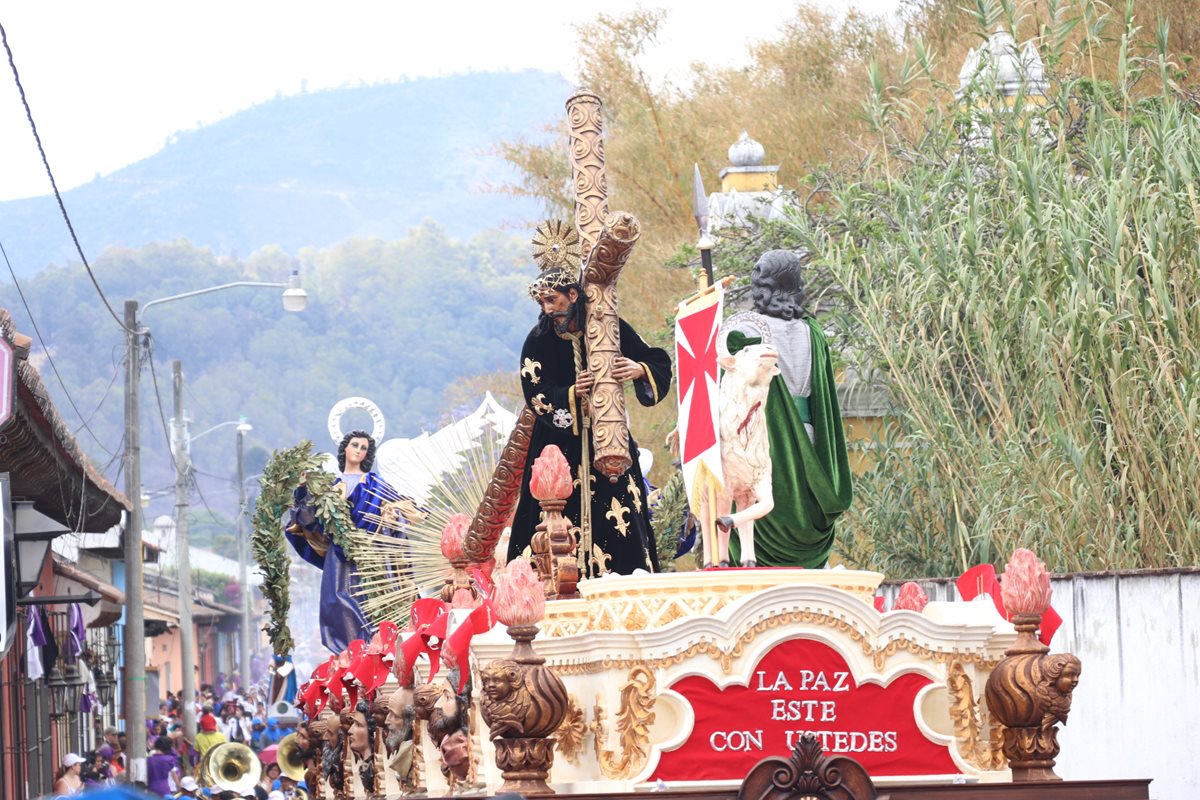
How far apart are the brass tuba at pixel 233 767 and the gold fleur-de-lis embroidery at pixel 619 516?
40.0ft

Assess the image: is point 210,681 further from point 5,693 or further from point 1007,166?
point 1007,166

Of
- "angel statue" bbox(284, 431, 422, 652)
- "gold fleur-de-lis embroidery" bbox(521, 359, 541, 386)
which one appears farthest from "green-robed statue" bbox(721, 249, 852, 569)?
"angel statue" bbox(284, 431, 422, 652)

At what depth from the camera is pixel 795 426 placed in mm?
7988

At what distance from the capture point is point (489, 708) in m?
6.45

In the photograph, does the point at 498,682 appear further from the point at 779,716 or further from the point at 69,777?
the point at 69,777

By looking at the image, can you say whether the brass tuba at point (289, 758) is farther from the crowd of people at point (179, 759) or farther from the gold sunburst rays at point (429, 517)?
the gold sunburst rays at point (429, 517)

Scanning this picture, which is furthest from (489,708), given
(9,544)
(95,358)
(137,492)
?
(95,358)

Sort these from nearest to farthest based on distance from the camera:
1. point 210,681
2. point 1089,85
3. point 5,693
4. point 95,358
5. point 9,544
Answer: point 9,544 → point 1089,85 → point 5,693 → point 210,681 → point 95,358

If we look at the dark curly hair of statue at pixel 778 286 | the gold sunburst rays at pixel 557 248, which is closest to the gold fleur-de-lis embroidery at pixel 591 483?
the gold sunburst rays at pixel 557 248

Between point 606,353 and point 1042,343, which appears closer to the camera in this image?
point 606,353

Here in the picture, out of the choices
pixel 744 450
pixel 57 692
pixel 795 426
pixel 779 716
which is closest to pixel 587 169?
pixel 795 426

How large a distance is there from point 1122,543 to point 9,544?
6.34 metres

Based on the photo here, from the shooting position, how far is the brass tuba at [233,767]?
800 inches

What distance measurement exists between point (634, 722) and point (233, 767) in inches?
574
